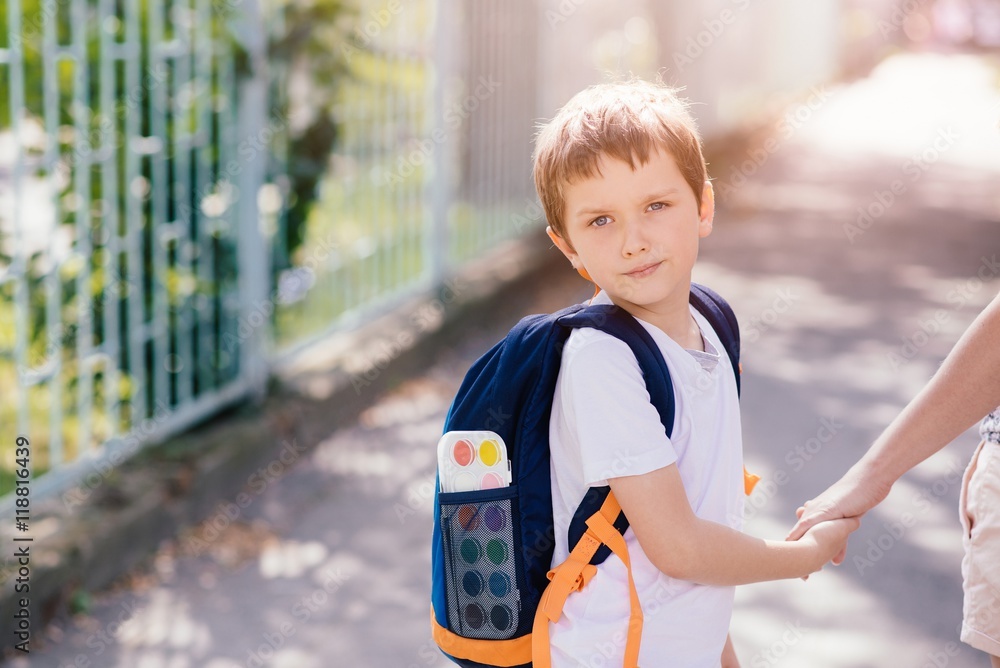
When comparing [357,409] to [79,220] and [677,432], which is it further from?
[677,432]

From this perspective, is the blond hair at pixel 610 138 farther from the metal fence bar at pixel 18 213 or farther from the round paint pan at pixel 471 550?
the metal fence bar at pixel 18 213

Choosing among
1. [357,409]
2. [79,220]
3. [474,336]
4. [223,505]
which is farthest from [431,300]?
[79,220]

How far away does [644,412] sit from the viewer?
1595 millimetres

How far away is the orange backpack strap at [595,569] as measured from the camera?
1.64 m

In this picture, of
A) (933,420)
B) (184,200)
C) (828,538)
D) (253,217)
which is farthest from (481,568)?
(253,217)

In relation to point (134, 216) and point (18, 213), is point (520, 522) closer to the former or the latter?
point (18, 213)

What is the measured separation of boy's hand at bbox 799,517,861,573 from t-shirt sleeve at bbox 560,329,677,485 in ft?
1.27

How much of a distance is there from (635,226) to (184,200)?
9.97 ft

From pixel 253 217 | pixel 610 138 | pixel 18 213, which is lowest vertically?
pixel 253 217

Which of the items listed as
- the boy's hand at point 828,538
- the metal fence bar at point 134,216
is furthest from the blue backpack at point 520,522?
the metal fence bar at point 134,216

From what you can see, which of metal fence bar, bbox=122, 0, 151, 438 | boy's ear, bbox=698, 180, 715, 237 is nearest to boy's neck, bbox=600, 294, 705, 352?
boy's ear, bbox=698, 180, 715, 237

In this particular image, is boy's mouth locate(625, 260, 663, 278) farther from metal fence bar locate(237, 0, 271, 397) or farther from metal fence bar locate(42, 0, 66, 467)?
metal fence bar locate(237, 0, 271, 397)

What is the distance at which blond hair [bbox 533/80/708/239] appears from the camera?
1660mm

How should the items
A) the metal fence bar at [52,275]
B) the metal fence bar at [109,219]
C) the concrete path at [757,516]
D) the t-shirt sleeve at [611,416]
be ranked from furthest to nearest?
1. the metal fence bar at [109,219]
2. the metal fence bar at [52,275]
3. the concrete path at [757,516]
4. the t-shirt sleeve at [611,416]
